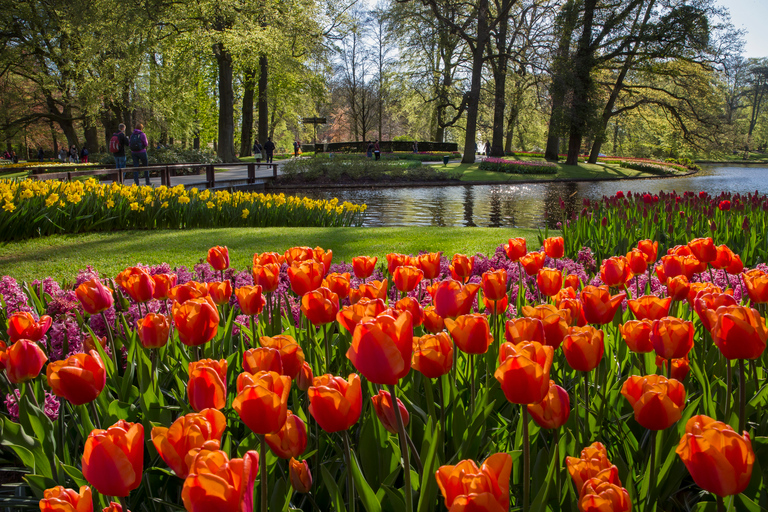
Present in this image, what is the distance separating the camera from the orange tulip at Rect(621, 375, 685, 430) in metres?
1.10

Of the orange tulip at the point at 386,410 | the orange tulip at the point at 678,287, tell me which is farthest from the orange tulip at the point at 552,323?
the orange tulip at the point at 678,287

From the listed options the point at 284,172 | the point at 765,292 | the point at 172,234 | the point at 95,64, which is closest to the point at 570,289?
the point at 765,292

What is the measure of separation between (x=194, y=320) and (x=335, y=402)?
2.23ft

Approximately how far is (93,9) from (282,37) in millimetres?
11301

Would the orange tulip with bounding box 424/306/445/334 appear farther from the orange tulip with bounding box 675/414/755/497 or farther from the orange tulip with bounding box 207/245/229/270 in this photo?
the orange tulip with bounding box 207/245/229/270

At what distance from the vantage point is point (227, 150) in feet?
88.2

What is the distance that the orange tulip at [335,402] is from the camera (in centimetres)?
99

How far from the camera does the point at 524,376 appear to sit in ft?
3.26

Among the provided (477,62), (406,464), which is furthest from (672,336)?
(477,62)

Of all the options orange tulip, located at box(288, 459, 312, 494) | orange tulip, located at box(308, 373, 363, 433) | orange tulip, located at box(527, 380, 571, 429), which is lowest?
orange tulip, located at box(288, 459, 312, 494)

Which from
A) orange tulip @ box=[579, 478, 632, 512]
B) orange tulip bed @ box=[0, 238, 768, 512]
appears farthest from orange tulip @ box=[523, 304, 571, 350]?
orange tulip @ box=[579, 478, 632, 512]

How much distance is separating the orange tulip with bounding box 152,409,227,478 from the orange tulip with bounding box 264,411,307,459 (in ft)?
0.53

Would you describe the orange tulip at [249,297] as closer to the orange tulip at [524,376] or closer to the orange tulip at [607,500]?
the orange tulip at [524,376]

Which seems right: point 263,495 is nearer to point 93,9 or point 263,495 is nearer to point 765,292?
point 765,292
